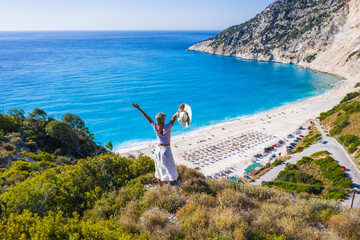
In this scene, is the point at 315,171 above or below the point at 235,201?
below

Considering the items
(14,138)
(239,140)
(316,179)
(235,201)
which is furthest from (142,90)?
(235,201)

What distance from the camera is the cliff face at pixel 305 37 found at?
228ft

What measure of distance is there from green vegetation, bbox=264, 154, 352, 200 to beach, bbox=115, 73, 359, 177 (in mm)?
6002

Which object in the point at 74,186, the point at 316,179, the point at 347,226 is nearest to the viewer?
the point at 347,226

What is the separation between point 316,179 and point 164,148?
1684 centimetres

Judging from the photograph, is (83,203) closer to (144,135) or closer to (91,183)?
(91,183)

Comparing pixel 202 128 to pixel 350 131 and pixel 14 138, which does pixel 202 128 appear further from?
pixel 14 138

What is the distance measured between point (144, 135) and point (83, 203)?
3349 cm

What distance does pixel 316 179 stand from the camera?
657 inches

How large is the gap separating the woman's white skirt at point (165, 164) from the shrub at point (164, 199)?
0.38 m

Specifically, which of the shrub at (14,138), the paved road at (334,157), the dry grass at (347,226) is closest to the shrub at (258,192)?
the dry grass at (347,226)

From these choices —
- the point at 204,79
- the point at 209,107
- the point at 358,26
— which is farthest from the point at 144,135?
the point at 358,26

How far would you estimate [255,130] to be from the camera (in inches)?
1473

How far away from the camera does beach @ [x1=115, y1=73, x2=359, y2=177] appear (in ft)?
89.9
